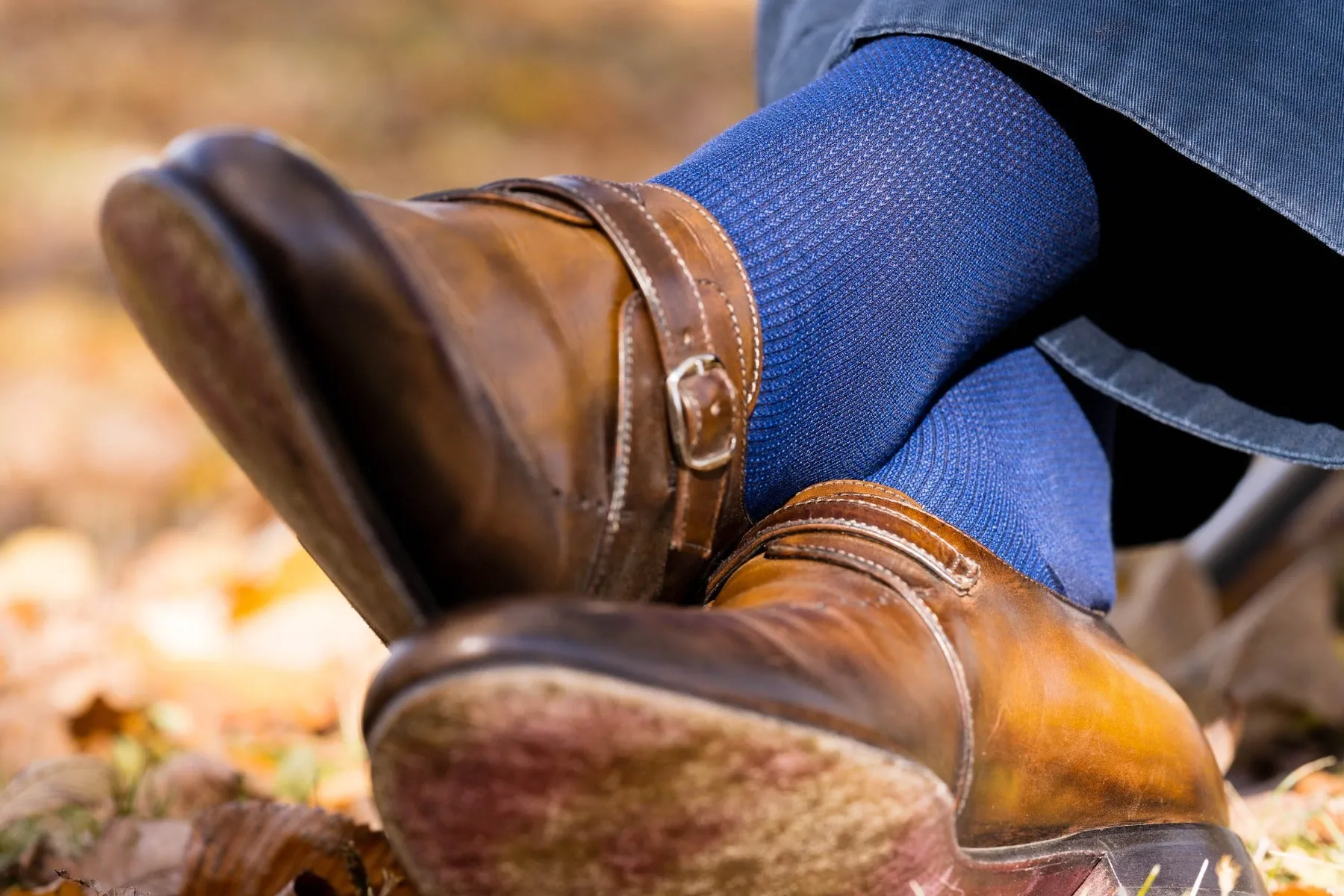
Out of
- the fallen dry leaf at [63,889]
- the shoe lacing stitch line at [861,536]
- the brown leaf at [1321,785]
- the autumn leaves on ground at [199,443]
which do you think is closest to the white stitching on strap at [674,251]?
the shoe lacing stitch line at [861,536]

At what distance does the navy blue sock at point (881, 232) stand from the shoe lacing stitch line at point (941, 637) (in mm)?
102

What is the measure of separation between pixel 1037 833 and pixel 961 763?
112 mm

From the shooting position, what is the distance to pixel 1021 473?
3.05 ft

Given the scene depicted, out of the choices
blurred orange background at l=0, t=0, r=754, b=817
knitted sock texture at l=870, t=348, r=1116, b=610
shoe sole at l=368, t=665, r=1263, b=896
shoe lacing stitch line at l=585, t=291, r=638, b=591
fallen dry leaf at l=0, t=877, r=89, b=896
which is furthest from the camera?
blurred orange background at l=0, t=0, r=754, b=817

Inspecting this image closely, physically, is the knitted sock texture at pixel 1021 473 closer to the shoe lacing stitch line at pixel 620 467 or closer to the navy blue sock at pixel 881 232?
the navy blue sock at pixel 881 232

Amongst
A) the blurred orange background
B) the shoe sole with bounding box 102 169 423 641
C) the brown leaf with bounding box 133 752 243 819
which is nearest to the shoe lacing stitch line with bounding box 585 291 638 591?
the shoe sole with bounding box 102 169 423 641

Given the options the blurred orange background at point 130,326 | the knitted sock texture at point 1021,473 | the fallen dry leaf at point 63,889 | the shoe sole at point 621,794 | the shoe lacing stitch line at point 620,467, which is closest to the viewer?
the shoe sole at point 621,794

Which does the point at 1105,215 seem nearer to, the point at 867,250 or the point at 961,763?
the point at 867,250

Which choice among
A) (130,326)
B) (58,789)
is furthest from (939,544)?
(130,326)

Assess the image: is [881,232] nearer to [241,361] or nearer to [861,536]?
[861,536]

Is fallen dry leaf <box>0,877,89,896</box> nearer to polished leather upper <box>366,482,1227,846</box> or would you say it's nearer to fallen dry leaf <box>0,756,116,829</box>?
fallen dry leaf <box>0,756,116,829</box>

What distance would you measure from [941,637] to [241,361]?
1.19 feet

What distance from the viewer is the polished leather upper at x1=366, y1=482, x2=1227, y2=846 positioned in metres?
0.48

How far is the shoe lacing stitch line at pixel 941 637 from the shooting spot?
0.63 m
